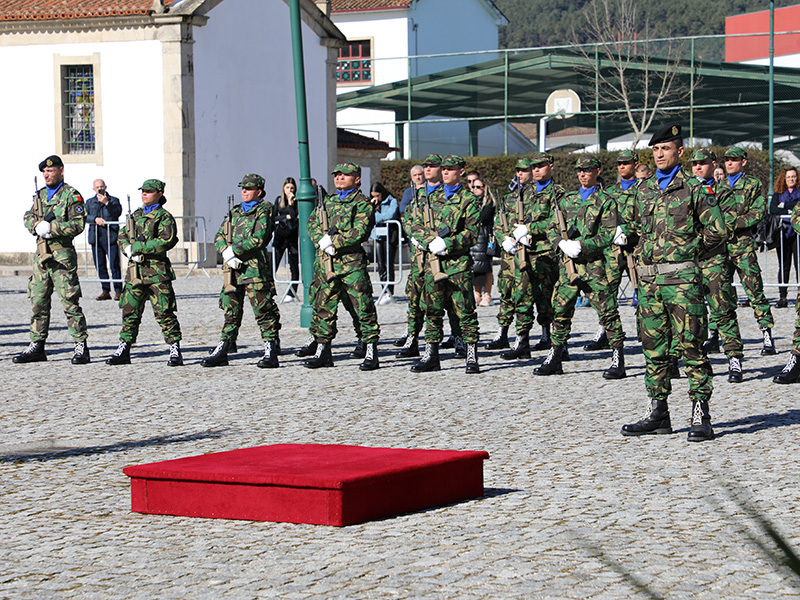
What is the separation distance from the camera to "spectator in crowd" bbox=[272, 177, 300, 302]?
17.9 metres

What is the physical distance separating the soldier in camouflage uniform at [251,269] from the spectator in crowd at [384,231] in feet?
21.1

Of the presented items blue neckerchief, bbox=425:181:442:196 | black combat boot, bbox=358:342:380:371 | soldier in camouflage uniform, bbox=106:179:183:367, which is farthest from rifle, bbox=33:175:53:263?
blue neckerchief, bbox=425:181:442:196

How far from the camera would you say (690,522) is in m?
5.28

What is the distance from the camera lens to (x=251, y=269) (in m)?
11.6

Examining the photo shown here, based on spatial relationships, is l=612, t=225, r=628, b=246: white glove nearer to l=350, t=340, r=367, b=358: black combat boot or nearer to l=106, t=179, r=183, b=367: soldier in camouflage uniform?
l=350, t=340, r=367, b=358: black combat boot

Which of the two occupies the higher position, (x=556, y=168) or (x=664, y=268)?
(x=556, y=168)

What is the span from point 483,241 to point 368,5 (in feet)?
124

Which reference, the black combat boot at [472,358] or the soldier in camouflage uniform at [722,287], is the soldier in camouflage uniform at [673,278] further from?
the black combat boot at [472,358]

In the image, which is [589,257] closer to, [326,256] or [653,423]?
[326,256]

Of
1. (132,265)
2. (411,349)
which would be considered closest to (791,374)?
(411,349)

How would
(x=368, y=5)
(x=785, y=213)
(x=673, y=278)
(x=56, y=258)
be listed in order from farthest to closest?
(x=368, y=5)
(x=785, y=213)
(x=56, y=258)
(x=673, y=278)

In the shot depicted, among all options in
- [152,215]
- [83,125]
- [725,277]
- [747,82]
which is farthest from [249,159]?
[725,277]

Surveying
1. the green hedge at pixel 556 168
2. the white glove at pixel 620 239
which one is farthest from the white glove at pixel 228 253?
the green hedge at pixel 556 168

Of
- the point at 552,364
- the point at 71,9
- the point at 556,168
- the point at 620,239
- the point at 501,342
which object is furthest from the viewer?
the point at 556,168
